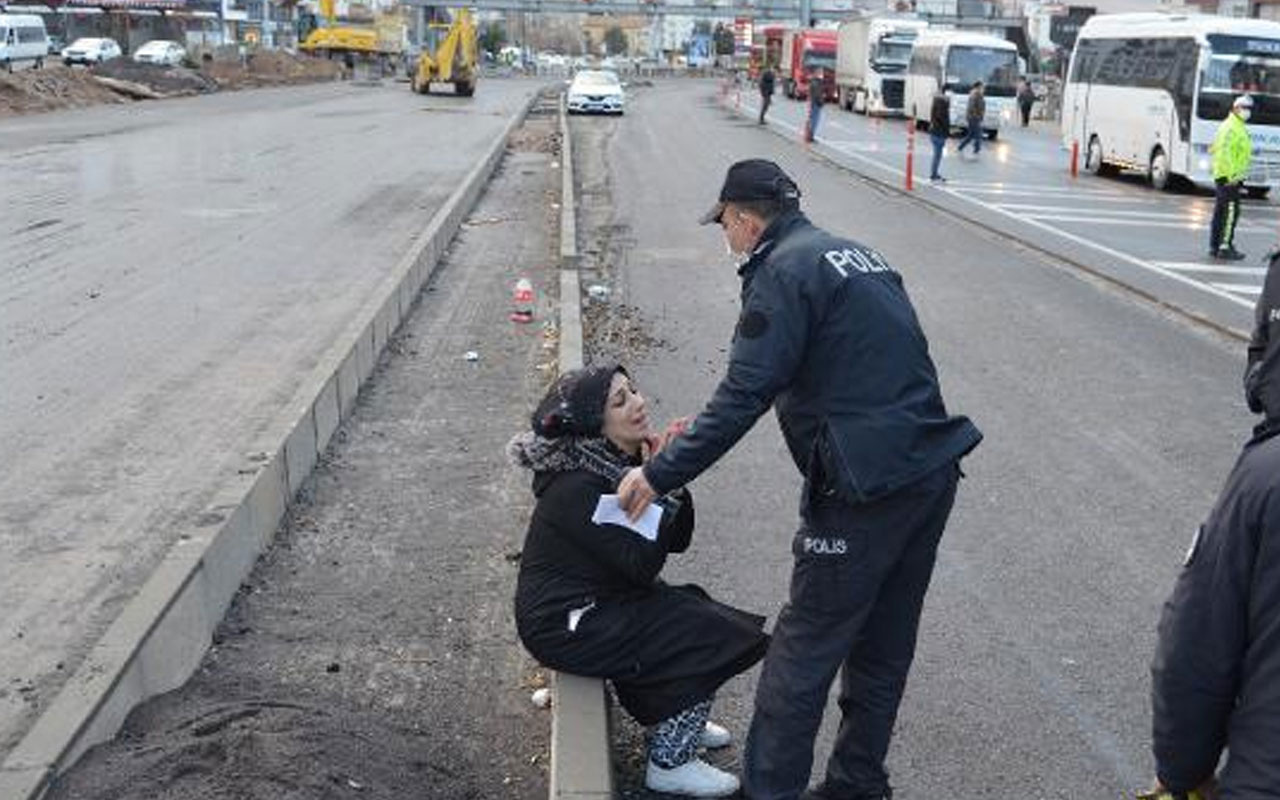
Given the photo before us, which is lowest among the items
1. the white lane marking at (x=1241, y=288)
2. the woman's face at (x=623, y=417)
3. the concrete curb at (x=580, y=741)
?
the white lane marking at (x=1241, y=288)

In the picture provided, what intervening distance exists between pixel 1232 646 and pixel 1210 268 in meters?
15.1

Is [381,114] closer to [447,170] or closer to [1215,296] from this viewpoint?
[447,170]

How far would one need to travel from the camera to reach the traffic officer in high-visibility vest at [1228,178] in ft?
54.6

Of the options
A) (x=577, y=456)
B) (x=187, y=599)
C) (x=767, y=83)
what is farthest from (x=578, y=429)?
(x=767, y=83)

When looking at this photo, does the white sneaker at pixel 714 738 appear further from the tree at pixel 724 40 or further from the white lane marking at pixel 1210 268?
the tree at pixel 724 40

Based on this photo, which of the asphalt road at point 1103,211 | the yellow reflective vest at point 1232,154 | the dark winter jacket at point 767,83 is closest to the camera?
the asphalt road at point 1103,211

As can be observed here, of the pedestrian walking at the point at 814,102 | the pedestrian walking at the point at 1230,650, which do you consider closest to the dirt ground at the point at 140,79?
the pedestrian walking at the point at 814,102

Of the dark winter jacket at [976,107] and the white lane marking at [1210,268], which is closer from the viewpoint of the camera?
the white lane marking at [1210,268]

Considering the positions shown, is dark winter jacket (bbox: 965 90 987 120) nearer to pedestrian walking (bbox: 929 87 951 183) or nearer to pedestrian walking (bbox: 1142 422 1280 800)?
pedestrian walking (bbox: 929 87 951 183)

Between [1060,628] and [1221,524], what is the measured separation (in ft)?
11.0

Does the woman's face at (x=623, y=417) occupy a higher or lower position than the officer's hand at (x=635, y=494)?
higher

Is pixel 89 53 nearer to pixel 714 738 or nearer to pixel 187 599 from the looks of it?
pixel 187 599

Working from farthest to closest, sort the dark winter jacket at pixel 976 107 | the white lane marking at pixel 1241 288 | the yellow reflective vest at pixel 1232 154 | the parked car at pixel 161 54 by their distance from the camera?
the parked car at pixel 161 54 < the dark winter jacket at pixel 976 107 < the yellow reflective vest at pixel 1232 154 < the white lane marking at pixel 1241 288

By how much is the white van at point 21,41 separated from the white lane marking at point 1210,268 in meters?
47.3
